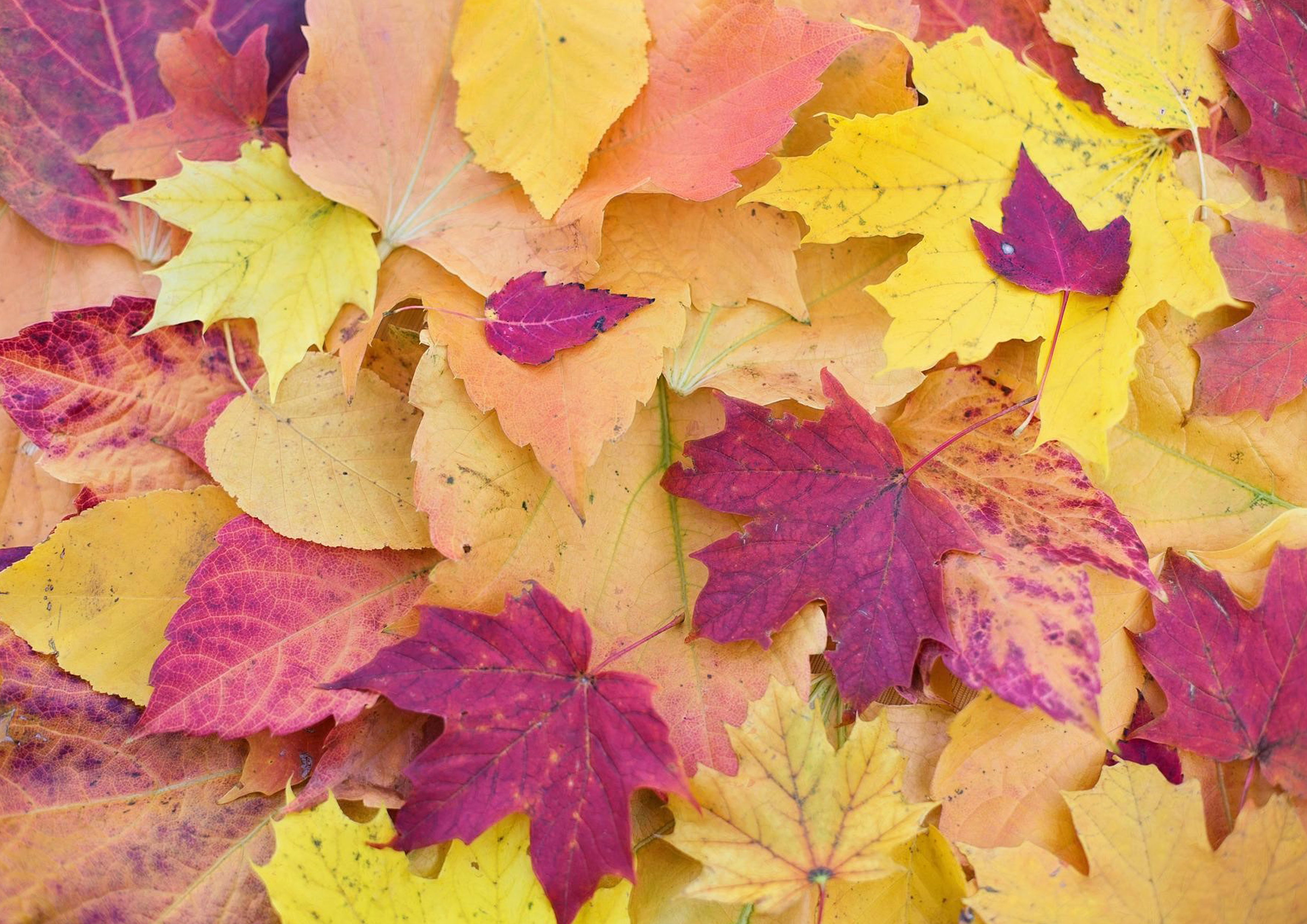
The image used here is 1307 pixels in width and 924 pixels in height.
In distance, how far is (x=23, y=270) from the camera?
0.78 meters

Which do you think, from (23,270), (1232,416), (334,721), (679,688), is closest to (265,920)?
(334,721)

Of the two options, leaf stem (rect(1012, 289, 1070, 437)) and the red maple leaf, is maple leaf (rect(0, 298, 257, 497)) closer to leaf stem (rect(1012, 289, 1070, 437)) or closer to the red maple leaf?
the red maple leaf

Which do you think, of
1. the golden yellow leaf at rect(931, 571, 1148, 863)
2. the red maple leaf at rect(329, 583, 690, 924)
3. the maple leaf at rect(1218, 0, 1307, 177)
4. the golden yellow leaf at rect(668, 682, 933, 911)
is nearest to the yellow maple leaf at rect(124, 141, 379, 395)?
the red maple leaf at rect(329, 583, 690, 924)

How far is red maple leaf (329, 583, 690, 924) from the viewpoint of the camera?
2.00 ft

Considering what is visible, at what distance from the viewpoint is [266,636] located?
68 centimetres

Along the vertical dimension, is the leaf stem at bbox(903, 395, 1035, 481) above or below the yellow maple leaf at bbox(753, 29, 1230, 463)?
below

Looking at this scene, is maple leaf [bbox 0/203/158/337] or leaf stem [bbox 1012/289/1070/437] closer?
leaf stem [bbox 1012/289/1070/437]

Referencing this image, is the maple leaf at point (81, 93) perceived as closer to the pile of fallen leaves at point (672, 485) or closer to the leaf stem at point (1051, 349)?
the pile of fallen leaves at point (672, 485)

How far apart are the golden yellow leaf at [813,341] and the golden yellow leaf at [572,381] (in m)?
0.04

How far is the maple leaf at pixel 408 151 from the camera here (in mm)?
695

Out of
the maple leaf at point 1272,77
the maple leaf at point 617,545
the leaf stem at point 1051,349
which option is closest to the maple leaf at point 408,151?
the maple leaf at point 617,545

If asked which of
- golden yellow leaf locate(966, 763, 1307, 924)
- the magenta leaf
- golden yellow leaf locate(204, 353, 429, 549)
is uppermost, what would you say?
the magenta leaf

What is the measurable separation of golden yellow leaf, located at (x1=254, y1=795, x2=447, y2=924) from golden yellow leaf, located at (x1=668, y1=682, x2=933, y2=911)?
19cm

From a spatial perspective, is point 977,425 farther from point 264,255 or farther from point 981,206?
point 264,255
